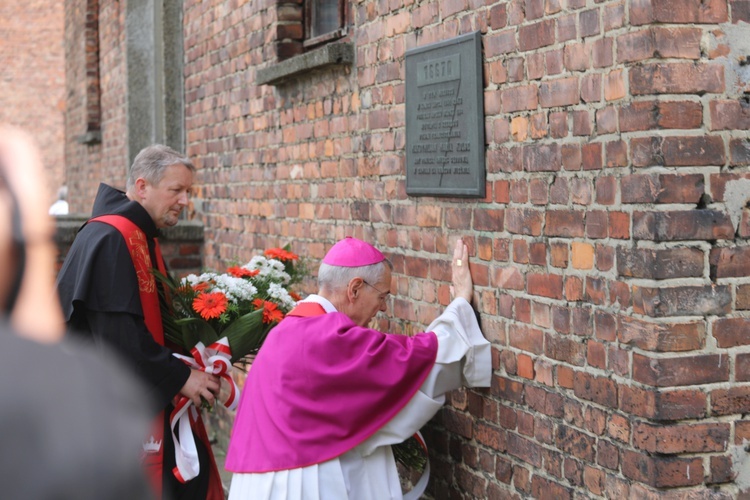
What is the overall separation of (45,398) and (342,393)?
257 centimetres

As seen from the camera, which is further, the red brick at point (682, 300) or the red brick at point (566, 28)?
the red brick at point (566, 28)

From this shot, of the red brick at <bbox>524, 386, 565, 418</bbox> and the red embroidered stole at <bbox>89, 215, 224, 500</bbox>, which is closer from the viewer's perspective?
the red brick at <bbox>524, 386, 565, 418</bbox>

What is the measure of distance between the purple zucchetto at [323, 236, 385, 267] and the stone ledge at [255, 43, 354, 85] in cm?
127

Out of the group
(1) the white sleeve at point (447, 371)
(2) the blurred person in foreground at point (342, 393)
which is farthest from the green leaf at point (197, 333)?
(1) the white sleeve at point (447, 371)

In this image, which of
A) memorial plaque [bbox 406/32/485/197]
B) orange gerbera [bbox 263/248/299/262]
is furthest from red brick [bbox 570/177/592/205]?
orange gerbera [bbox 263/248/299/262]

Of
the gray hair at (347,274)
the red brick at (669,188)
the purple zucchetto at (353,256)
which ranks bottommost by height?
the gray hair at (347,274)

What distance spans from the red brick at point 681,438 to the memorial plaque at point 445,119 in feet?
3.65

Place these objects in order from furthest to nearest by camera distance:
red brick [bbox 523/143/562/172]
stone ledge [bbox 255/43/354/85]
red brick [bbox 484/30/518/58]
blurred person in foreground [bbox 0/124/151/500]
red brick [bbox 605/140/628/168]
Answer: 1. stone ledge [bbox 255/43/354/85]
2. red brick [bbox 484/30/518/58]
3. red brick [bbox 523/143/562/172]
4. red brick [bbox 605/140/628/168]
5. blurred person in foreground [bbox 0/124/151/500]

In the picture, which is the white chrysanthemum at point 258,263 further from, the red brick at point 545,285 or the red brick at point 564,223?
the red brick at point 564,223

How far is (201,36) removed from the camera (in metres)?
7.14

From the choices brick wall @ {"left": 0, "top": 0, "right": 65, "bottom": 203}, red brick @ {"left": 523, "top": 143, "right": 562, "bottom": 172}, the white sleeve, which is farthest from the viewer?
brick wall @ {"left": 0, "top": 0, "right": 65, "bottom": 203}

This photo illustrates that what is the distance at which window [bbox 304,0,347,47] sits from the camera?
528cm

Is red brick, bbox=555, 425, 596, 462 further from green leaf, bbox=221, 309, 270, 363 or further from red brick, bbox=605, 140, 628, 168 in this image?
green leaf, bbox=221, 309, 270, 363

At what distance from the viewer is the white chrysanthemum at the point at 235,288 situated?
4.43 metres
